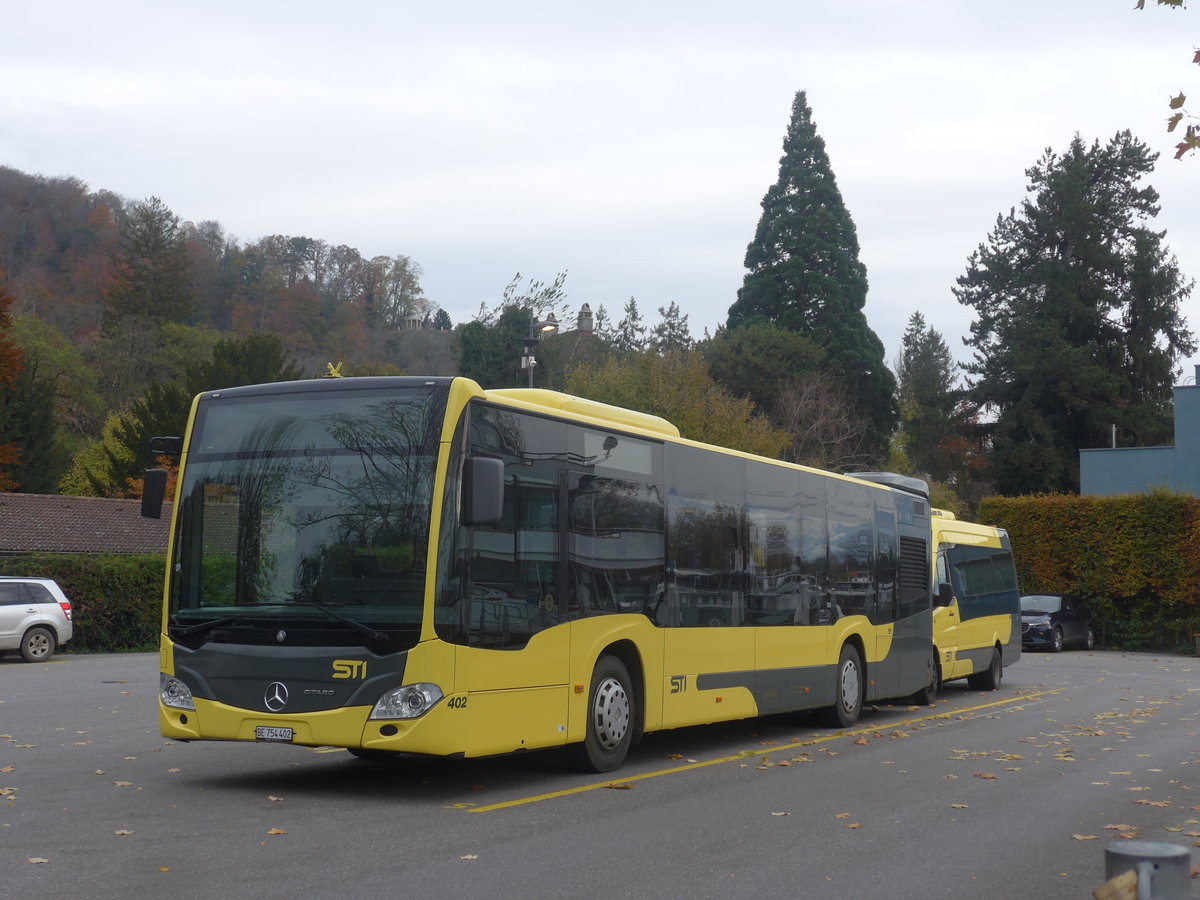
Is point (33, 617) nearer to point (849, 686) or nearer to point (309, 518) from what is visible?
point (849, 686)

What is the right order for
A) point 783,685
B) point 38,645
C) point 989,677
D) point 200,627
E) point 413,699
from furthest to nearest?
point 38,645, point 989,677, point 783,685, point 200,627, point 413,699

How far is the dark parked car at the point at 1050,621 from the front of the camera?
3659cm

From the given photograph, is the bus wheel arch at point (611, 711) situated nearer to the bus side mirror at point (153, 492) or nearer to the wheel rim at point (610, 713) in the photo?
the wheel rim at point (610, 713)

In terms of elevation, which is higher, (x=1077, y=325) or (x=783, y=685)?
(x=1077, y=325)

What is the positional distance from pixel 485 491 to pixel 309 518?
1.35 metres

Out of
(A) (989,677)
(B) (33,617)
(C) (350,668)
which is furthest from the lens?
(B) (33,617)

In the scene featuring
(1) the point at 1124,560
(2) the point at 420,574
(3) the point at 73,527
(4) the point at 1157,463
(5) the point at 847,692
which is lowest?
(5) the point at 847,692

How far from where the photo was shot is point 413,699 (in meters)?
9.59

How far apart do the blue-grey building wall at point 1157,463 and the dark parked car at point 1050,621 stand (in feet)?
23.2

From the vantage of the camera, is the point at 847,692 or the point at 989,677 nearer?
the point at 847,692

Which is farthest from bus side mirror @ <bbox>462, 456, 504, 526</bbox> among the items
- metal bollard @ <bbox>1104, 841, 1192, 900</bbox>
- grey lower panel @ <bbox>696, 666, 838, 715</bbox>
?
metal bollard @ <bbox>1104, 841, 1192, 900</bbox>

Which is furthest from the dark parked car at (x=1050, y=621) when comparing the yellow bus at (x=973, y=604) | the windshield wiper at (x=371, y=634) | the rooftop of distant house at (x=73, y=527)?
the windshield wiper at (x=371, y=634)

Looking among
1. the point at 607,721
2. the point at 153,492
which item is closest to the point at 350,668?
the point at 153,492

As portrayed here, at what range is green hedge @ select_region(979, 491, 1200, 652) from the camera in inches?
1485
